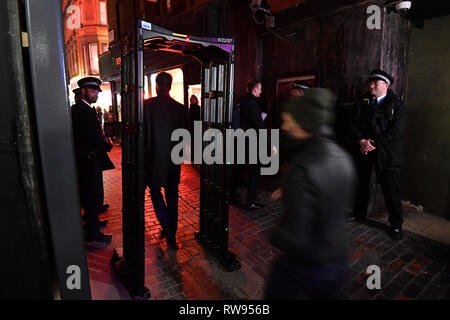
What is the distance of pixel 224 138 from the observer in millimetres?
3588

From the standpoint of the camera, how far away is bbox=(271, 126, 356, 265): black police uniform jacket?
1.73 meters

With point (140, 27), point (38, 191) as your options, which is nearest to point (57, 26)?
point (140, 27)

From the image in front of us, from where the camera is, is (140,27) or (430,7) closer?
(140,27)

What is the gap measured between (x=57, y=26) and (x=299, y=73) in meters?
4.94

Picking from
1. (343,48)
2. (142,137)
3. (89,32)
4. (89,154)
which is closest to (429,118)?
(343,48)

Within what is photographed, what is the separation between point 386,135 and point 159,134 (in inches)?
139

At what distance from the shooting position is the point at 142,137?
2742mm

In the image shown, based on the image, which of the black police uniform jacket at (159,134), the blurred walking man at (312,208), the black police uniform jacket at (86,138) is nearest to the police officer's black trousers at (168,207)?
the black police uniform jacket at (159,134)

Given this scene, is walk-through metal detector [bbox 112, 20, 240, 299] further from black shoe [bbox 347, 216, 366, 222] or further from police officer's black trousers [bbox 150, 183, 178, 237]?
black shoe [bbox 347, 216, 366, 222]

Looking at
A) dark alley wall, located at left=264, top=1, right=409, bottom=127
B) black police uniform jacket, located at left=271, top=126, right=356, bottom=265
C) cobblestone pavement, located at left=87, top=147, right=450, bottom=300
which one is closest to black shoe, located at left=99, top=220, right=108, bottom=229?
cobblestone pavement, located at left=87, top=147, right=450, bottom=300

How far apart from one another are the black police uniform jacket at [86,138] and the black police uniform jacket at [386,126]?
4.35m

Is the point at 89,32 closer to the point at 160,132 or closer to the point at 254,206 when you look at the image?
the point at 254,206

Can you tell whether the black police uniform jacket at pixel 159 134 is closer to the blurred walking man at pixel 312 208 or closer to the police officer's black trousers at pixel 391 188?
the blurred walking man at pixel 312 208

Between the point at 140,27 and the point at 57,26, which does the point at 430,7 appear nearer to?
the point at 140,27
